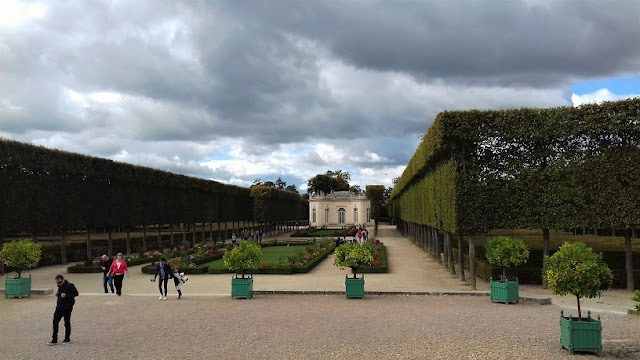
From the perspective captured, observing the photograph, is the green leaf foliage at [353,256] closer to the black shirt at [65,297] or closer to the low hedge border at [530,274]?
the low hedge border at [530,274]

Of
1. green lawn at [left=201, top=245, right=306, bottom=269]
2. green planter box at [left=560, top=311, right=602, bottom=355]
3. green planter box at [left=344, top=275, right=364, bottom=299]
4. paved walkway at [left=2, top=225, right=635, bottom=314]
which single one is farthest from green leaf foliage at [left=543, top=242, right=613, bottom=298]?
green lawn at [left=201, top=245, right=306, bottom=269]

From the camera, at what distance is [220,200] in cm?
6253

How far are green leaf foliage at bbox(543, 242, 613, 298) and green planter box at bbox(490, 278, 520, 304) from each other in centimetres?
603

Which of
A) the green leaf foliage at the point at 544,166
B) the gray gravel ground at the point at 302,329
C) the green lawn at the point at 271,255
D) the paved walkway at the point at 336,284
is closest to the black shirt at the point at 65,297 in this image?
the gray gravel ground at the point at 302,329

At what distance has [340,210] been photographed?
107750 millimetres

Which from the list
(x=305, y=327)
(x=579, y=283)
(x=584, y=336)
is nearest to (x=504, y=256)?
(x=579, y=283)

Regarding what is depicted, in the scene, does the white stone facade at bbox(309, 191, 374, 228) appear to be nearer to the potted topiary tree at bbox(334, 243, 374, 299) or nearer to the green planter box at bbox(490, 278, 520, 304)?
the potted topiary tree at bbox(334, 243, 374, 299)

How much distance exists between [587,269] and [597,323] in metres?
1.20

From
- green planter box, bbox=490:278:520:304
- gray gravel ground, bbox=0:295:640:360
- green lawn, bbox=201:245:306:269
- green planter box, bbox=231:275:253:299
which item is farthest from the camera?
green lawn, bbox=201:245:306:269

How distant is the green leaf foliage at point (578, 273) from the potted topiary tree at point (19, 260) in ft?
63.2

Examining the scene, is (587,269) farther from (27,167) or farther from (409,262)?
(27,167)

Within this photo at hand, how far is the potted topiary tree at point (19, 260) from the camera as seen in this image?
65.3 ft

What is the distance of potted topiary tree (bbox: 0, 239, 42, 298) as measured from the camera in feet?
65.3

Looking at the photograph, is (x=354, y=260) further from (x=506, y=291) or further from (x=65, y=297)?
(x=65, y=297)
